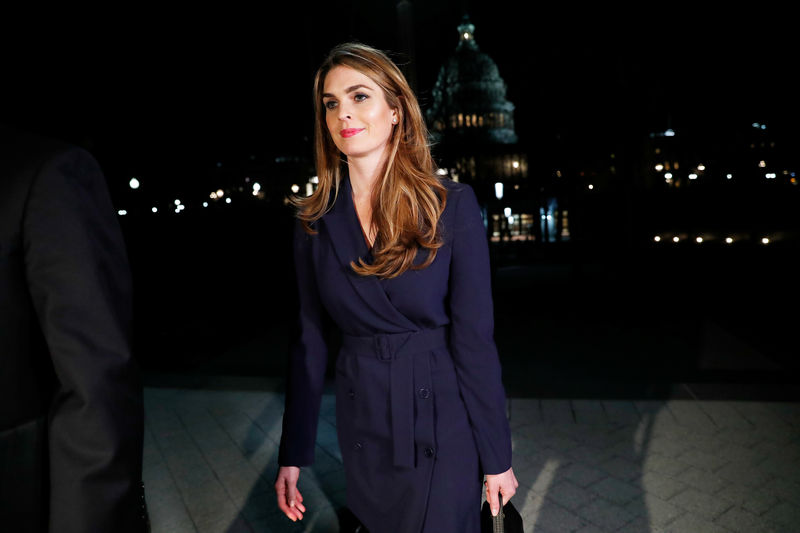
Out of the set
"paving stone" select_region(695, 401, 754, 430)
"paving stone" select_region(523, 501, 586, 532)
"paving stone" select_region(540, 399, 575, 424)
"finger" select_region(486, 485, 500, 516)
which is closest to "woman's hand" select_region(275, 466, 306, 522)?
"finger" select_region(486, 485, 500, 516)

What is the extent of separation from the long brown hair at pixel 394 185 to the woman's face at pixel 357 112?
0.10 ft

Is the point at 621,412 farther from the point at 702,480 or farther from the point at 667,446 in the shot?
the point at 702,480

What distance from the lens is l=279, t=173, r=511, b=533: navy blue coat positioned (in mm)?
1870

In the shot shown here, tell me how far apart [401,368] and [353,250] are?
43cm

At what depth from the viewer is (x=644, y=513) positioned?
134 inches

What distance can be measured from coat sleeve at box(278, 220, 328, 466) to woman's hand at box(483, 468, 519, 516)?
65 cm

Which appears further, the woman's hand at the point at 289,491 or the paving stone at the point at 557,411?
the paving stone at the point at 557,411

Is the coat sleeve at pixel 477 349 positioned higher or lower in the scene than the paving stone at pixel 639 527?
higher

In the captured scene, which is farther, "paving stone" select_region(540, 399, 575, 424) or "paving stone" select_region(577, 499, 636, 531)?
"paving stone" select_region(540, 399, 575, 424)

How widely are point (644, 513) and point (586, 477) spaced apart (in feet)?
1.68

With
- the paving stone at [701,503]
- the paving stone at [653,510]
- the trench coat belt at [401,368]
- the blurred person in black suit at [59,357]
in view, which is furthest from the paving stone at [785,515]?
the blurred person in black suit at [59,357]

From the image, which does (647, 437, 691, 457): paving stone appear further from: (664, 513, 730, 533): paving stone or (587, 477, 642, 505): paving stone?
(664, 513, 730, 533): paving stone

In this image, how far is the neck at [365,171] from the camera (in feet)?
6.86

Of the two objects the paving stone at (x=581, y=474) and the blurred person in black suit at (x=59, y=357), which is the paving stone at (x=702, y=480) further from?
the blurred person in black suit at (x=59, y=357)
